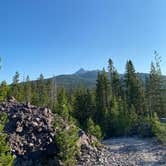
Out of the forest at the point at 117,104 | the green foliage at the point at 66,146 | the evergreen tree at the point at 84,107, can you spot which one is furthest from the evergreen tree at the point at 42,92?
the green foliage at the point at 66,146

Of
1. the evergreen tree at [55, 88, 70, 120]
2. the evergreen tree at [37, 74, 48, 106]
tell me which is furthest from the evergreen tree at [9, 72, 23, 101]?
the evergreen tree at [55, 88, 70, 120]

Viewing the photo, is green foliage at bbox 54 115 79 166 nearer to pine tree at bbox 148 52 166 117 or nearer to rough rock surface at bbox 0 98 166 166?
rough rock surface at bbox 0 98 166 166

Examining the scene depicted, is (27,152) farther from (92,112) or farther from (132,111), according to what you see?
(92,112)

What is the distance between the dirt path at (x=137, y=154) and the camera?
29513 millimetres

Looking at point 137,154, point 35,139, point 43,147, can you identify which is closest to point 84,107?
point 137,154

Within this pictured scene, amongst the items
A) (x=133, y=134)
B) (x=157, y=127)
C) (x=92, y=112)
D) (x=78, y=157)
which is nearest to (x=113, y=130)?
(x=133, y=134)

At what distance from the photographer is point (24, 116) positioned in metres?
31.7

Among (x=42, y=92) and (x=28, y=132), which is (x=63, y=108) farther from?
(x=42, y=92)

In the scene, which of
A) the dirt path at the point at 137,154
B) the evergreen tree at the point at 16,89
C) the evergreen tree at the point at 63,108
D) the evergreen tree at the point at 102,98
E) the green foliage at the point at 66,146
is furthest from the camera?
the evergreen tree at the point at 16,89

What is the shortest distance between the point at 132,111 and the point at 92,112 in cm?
1104

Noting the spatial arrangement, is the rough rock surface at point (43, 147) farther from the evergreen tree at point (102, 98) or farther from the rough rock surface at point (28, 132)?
the evergreen tree at point (102, 98)

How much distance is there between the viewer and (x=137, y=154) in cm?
3378

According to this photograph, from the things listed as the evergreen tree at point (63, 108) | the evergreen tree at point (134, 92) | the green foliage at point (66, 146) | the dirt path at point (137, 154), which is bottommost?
the dirt path at point (137, 154)

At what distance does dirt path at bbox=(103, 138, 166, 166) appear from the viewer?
2951cm
